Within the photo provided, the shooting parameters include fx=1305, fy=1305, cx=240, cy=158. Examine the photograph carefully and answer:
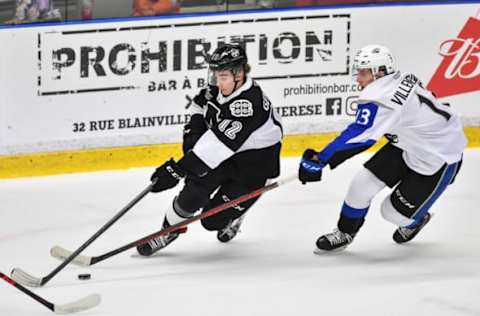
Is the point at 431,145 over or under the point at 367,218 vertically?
over

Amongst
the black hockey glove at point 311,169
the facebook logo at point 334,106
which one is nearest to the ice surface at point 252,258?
the black hockey glove at point 311,169

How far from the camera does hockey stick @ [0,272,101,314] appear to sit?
461 cm

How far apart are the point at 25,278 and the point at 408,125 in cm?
165

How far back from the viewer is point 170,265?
213 inches

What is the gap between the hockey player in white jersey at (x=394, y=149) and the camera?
5.15 m

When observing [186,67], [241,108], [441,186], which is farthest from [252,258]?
[186,67]

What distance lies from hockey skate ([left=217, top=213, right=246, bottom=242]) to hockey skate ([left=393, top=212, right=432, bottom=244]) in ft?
2.25

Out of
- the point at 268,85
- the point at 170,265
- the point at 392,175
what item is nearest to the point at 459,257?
the point at 392,175

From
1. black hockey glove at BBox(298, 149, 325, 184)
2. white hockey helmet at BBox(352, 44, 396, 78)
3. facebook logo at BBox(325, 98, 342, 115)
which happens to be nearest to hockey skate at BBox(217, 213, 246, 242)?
black hockey glove at BBox(298, 149, 325, 184)

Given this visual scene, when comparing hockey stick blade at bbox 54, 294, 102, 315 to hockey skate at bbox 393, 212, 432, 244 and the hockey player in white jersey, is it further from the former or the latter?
hockey skate at bbox 393, 212, 432, 244

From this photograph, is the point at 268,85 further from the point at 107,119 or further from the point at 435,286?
the point at 435,286

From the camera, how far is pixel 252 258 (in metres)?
5.54

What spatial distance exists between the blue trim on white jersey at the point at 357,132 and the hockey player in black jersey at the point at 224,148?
1.13 feet

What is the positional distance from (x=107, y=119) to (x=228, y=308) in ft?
8.19
